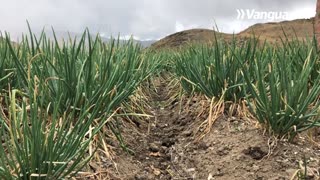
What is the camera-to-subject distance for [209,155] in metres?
2.40

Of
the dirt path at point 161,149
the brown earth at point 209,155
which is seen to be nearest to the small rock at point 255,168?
the brown earth at point 209,155

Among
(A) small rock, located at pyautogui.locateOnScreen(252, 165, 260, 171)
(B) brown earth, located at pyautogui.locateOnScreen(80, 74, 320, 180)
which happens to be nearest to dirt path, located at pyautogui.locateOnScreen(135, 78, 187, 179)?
(B) brown earth, located at pyautogui.locateOnScreen(80, 74, 320, 180)

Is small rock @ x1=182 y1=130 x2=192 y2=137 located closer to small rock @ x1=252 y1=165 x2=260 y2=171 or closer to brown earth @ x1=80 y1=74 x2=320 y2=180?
brown earth @ x1=80 y1=74 x2=320 y2=180

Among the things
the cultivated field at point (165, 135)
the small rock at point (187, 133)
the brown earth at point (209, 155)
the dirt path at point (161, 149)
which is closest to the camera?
the cultivated field at point (165, 135)

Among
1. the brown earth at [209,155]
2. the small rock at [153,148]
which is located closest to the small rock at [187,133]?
the brown earth at [209,155]

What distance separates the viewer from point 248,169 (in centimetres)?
210

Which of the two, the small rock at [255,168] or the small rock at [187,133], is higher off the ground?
the small rock at [187,133]

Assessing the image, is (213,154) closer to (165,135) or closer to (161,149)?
(161,149)

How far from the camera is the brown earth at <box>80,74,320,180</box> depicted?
2049 millimetres

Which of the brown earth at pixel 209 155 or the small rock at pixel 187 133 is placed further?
the small rock at pixel 187 133

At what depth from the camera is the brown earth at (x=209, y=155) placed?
2049 millimetres

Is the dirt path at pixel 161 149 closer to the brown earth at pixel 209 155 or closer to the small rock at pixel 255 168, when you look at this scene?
the brown earth at pixel 209 155

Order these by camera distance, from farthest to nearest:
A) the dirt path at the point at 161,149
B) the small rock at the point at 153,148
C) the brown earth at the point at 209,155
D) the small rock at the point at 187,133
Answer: the small rock at the point at 187,133
the small rock at the point at 153,148
the dirt path at the point at 161,149
the brown earth at the point at 209,155

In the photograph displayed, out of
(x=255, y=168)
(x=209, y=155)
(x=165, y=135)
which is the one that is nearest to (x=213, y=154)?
(x=209, y=155)
